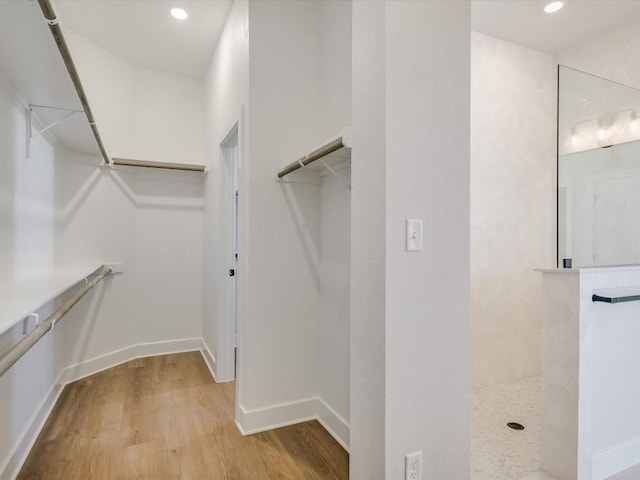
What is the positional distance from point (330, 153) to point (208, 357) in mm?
2512

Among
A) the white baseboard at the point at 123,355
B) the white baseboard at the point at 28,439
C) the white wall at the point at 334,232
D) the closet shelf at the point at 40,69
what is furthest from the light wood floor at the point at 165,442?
the closet shelf at the point at 40,69

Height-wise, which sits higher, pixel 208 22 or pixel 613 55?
pixel 208 22

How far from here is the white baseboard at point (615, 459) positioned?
175 cm

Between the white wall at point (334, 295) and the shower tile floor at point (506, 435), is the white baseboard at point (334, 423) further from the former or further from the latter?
the shower tile floor at point (506, 435)

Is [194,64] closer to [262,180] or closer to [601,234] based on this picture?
[262,180]

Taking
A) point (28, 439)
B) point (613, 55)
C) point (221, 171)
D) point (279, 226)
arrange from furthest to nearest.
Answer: point (221, 171)
point (613, 55)
point (279, 226)
point (28, 439)

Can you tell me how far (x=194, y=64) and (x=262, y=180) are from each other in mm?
2136

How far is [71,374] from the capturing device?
119 inches

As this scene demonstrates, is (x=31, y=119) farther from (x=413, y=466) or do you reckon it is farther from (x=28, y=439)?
(x=413, y=466)

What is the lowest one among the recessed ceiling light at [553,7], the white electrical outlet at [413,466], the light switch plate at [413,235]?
the white electrical outlet at [413,466]

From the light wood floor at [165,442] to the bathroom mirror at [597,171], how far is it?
1.71 m

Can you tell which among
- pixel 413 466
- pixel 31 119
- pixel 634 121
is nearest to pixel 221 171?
pixel 31 119

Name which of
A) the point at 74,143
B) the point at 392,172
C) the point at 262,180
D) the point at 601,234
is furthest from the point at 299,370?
the point at 74,143

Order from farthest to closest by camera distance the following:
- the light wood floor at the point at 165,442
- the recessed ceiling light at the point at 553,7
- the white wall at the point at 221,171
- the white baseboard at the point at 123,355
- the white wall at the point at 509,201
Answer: the white baseboard at the point at 123,355, the white wall at the point at 509,201, the recessed ceiling light at the point at 553,7, the white wall at the point at 221,171, the light wood floor at the point at 165,442
